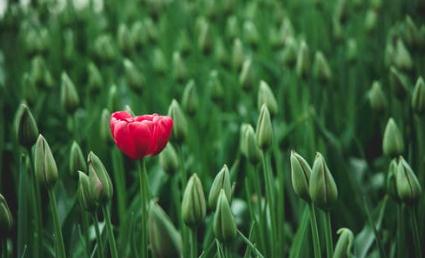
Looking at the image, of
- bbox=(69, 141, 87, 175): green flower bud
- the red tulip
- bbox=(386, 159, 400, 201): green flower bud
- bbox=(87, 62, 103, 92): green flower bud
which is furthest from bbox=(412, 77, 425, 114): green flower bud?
bbox=(87, 62, 103, 92): green flower bud

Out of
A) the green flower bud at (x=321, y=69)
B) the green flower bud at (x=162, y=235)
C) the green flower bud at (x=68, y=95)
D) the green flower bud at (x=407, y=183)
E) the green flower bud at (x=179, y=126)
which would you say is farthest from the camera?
the green flower bud at (x=321, y=69)

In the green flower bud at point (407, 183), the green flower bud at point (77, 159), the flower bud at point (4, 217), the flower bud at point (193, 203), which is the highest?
the green flower bud at point (77, 159)

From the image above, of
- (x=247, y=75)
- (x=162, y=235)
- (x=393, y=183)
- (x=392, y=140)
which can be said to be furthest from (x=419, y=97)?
(x=162, y=235)

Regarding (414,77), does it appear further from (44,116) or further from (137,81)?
(44,116)

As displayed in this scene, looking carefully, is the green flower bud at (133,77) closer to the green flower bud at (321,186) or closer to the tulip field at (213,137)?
the tulip field at (213,137)

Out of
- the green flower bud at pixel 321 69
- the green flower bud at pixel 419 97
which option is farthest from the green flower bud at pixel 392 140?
the green flower bud at pixel 321 69

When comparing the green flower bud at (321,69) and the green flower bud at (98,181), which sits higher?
the green flower bud at (321,69)

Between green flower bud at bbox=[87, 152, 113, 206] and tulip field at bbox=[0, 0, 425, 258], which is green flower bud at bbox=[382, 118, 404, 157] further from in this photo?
green flower bud at bbox=[87, 152, 113, 206]
